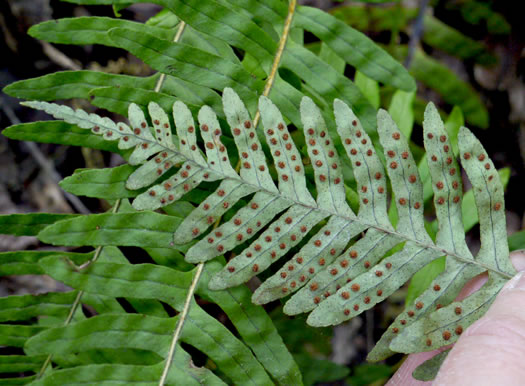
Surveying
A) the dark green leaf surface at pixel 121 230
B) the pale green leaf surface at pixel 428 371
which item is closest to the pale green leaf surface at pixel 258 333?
the dark green leaf surface at pixel 121 230

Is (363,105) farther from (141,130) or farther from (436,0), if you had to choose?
(436,0)

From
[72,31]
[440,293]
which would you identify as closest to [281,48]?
[72,31]

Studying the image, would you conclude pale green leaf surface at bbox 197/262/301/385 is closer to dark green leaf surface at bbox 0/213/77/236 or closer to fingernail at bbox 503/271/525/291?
dark green leaf surface at bbox 0/213/77/236

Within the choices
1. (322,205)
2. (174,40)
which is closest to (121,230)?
(322,205)

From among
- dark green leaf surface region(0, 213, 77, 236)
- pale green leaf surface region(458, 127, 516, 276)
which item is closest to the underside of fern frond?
pale green leaf surface region(458, 127, 516, 276)

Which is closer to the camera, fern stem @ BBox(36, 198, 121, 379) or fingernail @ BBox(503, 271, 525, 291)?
fingernail @ BBox(503, 271, 525, 291)

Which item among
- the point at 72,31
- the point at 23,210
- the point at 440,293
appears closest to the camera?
the point at 440,293

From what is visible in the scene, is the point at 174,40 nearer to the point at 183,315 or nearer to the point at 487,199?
the point at 183,315
